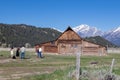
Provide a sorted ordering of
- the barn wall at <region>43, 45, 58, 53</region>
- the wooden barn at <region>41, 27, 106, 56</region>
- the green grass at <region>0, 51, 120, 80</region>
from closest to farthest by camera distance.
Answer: the green grass at <region>0, 51, 120, 80</region> → the wooden barn at <region>41, 27, 106, 56</region> → the barn wall at <region>43, 45, 58, 53</region>

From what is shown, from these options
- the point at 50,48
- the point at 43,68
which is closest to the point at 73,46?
the point at 50,48

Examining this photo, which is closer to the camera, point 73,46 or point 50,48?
point 73,46

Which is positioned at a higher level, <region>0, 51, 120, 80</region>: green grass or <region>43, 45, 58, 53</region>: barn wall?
<region>43, 45, 58, 53</region>: barn wall

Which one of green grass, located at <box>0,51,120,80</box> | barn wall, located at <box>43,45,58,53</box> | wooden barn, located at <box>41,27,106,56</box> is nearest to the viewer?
green grass, located at <box>0,51,120,80</box>

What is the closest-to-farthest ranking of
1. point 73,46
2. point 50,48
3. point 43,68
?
point 43,68 < point 73,46 < point 50,48

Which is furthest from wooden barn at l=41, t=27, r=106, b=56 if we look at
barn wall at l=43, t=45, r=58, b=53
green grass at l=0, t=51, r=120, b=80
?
green grass at l=0, t=51, r=120, b=80

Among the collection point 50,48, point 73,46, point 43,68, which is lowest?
point 43,68

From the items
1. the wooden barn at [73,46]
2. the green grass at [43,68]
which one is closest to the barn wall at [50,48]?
the wooden barn at [73,46]

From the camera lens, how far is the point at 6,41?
196 m

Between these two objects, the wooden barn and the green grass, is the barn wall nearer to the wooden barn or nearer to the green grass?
the wooden barn

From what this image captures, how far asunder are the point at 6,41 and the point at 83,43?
110 meters

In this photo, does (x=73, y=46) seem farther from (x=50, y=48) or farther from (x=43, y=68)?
(x=43, y=68)

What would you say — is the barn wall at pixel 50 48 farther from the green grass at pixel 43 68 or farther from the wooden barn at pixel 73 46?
the green grass at pixel 43 68

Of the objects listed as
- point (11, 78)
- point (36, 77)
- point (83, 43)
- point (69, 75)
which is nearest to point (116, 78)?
point (69, 75)
